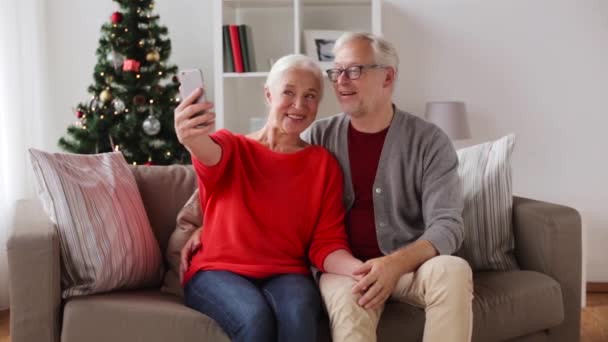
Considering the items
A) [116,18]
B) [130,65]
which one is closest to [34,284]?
[130,65]

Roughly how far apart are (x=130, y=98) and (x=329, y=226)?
1832 millimetres

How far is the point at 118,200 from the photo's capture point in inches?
83.9

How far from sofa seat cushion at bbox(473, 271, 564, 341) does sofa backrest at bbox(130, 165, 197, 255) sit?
3.21 ft

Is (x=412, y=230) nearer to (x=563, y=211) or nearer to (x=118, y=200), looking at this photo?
(x=563, y=211)

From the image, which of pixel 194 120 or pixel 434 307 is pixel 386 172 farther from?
pixel 194 120

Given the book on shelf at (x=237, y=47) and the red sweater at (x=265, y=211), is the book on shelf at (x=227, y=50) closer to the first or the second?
the book on shelf at (x=237, y=47)

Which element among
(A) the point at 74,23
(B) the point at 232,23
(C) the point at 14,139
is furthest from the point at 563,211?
(A) the point at 74,23

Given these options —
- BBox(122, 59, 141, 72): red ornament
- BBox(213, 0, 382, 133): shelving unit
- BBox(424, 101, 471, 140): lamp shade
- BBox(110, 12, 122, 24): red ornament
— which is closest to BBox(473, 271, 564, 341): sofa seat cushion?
BBox(424, 101, 471, 140): lamp shade

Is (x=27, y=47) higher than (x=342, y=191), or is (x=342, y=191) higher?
(x=27, y=47)

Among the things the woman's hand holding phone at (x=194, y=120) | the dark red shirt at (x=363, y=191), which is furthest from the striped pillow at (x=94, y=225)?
the dark red shirt at (x=363, y=191)

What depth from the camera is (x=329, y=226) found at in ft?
6.71

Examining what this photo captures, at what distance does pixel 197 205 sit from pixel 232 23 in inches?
74.0

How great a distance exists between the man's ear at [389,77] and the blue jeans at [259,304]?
640 millimetres

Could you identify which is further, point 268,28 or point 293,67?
point 268,28
